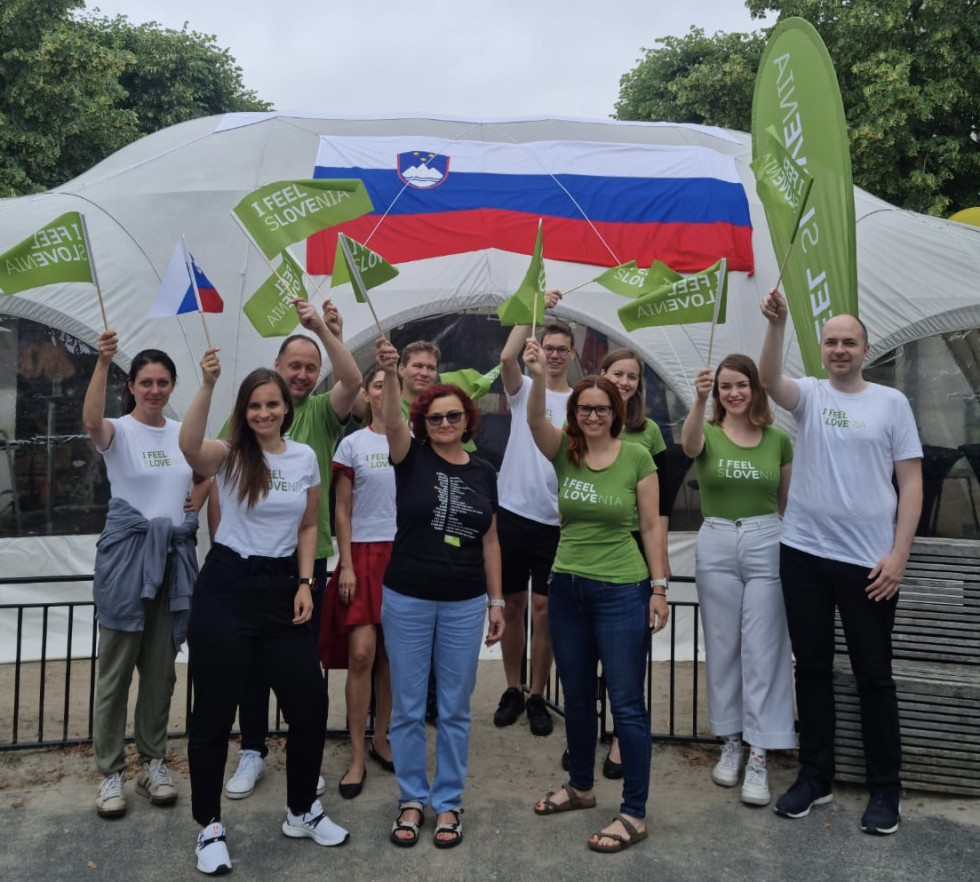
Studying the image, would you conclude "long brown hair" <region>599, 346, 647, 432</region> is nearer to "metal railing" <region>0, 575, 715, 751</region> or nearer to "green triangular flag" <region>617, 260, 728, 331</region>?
"green triangular flag" <region>617, 260, 728, 331</region>

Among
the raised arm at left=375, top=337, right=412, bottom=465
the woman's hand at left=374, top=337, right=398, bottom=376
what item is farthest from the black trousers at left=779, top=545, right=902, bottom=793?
the woman's hand at left=374, top=337, right=398, bottom=376

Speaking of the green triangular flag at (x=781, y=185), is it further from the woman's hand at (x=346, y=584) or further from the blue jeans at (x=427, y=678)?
the woman's hand at (x=346, y=584)

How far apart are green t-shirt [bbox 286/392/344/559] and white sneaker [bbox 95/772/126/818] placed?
1243mm

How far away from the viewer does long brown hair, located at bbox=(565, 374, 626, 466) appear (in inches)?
147

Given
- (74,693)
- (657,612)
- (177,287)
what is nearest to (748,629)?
(657,612)

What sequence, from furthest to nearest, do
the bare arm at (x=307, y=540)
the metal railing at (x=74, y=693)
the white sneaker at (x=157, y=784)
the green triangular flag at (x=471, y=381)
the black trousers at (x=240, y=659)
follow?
1. the green triangular flag at (x=471, y=381)
2. the metal railing at (x=74, y=693)
3. the white sneaker at (x=157, y=784)
4. the bare arm at (x=307, y=540)
5. the black trousers at (x=240, y=659)

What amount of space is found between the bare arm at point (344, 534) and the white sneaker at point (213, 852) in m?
1.09

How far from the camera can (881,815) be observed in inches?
147

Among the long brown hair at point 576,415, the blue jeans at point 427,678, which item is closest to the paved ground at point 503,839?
the blue jeans at point 427,678

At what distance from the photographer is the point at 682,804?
404cm

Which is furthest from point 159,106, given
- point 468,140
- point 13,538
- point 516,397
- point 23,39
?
point 516,397

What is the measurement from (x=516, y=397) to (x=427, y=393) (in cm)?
117

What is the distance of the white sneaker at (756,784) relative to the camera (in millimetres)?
3990

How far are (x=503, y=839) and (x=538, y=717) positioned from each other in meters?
1.22
